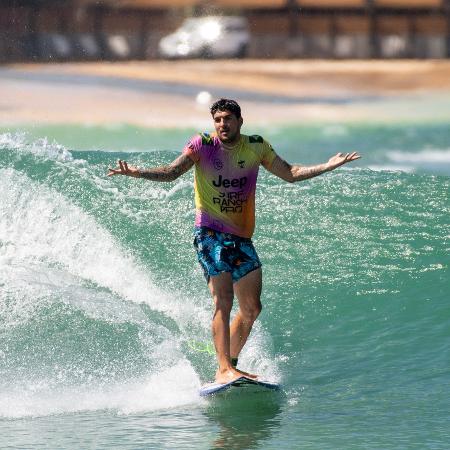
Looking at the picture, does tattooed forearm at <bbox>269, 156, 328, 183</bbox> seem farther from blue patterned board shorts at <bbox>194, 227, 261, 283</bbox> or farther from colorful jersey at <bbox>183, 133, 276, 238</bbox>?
blue patterned board shorts at <bbox>194, 227, 261, 283</bbox>

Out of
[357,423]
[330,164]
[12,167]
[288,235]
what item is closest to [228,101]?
[330,164]

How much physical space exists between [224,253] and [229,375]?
0.73 m

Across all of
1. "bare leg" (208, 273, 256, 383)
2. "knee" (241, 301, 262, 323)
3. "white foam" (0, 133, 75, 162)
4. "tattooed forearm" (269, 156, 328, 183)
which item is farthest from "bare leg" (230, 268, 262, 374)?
"white foam" (0, 133, 75, 162)

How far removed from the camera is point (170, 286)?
32.2ft

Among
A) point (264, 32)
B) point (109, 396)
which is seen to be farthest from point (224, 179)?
point (264, 32)

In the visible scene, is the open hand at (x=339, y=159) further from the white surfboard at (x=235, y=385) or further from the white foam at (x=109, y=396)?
the white foam at (x=109, y=396)

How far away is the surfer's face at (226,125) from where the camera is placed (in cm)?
778

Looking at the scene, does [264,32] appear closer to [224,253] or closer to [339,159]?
[339,159]

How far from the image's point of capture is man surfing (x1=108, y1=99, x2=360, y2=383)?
7.85 m

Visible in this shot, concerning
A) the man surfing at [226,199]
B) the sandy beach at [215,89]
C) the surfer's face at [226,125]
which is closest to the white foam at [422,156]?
the sandy beach at [215,89]

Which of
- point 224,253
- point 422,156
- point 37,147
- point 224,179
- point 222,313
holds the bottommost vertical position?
point 222,313

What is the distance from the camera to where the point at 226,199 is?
7.91 metres

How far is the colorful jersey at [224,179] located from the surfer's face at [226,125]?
8 cm

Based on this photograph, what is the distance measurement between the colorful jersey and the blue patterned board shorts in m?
0.04
